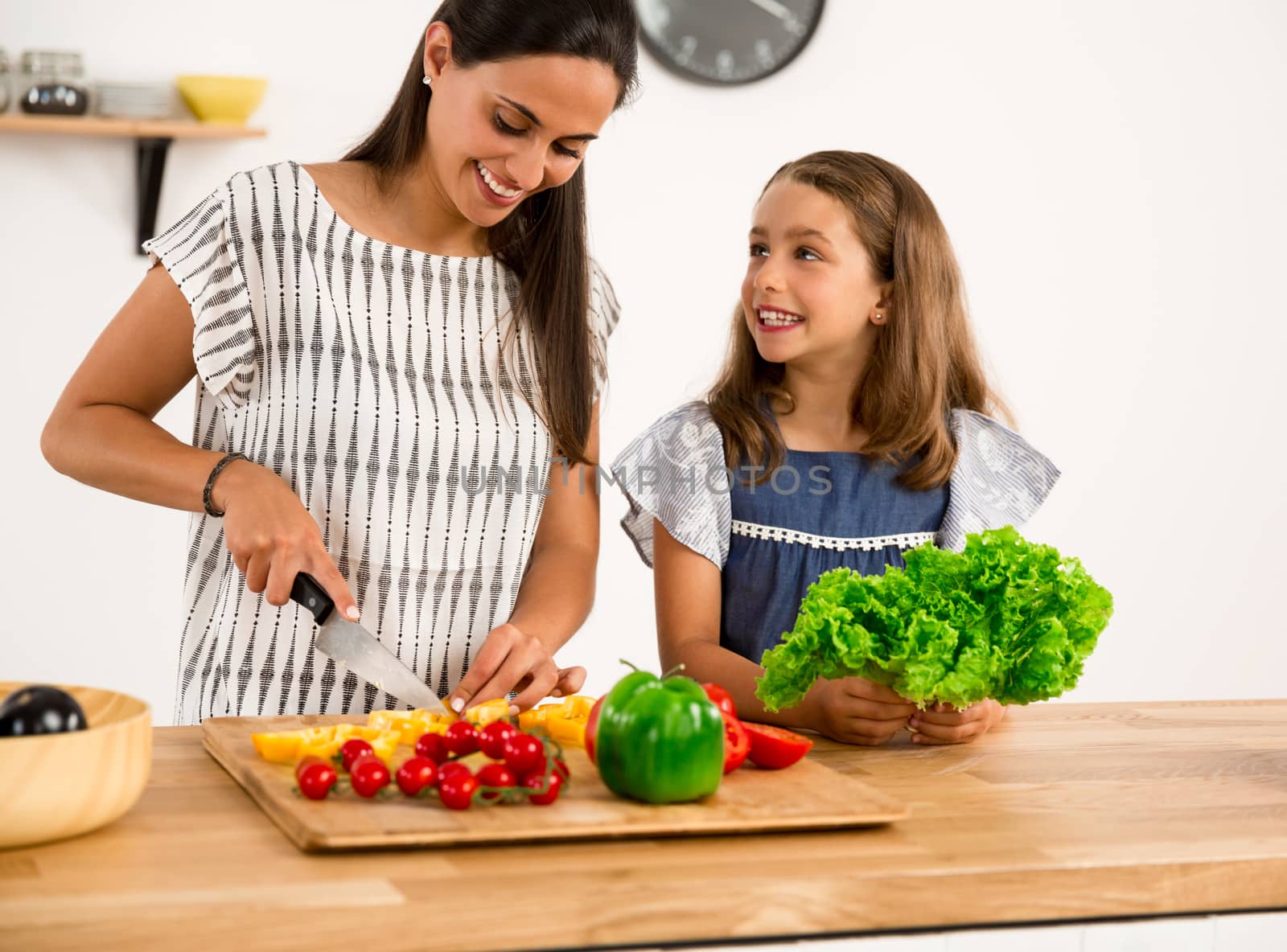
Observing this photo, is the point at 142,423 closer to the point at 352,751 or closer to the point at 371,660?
the point at 371,660

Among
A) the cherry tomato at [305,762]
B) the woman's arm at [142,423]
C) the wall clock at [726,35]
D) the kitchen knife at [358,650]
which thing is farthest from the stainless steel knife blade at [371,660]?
the wall clock at [726,35]

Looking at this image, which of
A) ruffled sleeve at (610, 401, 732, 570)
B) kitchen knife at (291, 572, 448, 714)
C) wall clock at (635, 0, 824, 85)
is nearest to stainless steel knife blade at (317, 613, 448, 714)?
kitchen knife at (291, 572, 448, 714)

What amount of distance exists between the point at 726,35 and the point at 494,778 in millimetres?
2768

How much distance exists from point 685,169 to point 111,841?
2.79m

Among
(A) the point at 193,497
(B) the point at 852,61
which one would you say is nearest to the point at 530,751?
(A) the point at 193,497

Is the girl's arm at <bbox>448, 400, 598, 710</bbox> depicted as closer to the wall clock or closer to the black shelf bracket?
the black shelf bracket

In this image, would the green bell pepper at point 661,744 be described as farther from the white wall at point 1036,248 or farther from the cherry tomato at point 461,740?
the white wall at point 1036,248

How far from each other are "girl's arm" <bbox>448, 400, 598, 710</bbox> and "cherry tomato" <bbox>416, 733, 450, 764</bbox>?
20 cm

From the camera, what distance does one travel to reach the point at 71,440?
142 cm

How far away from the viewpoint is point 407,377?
1.54 metres

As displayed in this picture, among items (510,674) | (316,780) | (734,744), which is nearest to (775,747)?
(734,744)

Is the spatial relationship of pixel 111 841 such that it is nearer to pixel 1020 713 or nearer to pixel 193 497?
pixel 193 497

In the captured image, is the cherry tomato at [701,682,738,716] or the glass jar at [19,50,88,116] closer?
the cherry tomato at [701,682,738,716]

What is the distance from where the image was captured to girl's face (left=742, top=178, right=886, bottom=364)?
5.83 ft
